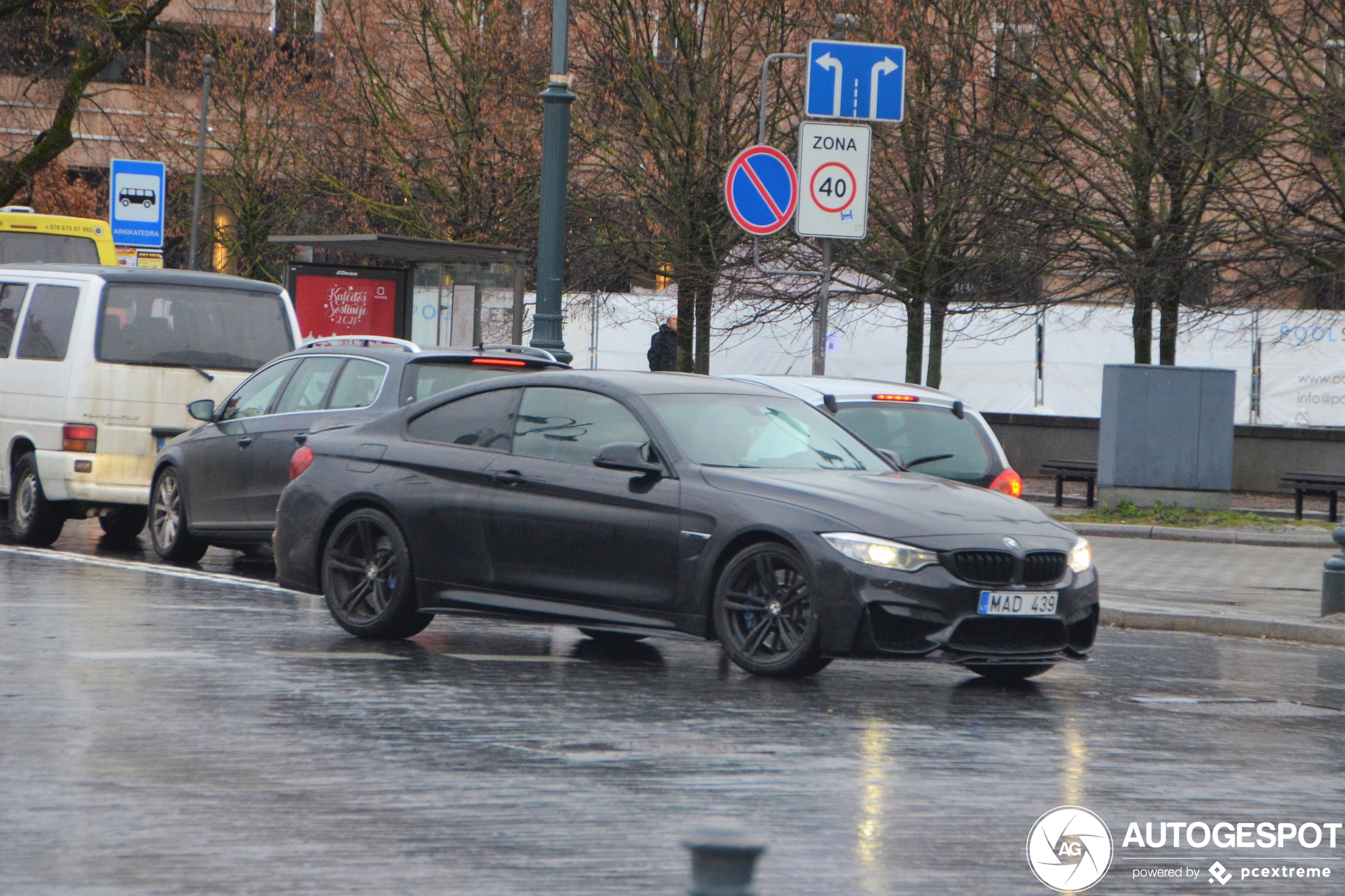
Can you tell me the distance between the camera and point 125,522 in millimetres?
15359

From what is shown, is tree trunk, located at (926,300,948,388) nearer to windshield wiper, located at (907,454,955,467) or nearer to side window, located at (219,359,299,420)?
windshield wiper, located at (907,454,955,467)

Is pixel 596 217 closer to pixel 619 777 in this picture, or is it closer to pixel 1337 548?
pixel 1337 548

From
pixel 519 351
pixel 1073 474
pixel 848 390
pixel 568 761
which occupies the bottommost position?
pixel 568 761

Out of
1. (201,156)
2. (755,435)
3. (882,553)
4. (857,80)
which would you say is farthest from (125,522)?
(201,156)

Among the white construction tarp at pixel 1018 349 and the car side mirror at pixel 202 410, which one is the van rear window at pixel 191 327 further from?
the white construction tarp at pixel 1018 349

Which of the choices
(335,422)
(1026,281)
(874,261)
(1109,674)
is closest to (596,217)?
(874,261)

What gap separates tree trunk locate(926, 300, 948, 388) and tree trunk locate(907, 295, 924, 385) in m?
0.15

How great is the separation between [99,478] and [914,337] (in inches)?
550

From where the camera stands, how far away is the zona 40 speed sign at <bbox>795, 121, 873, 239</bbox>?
46.4 ft

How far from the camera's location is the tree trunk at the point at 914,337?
995 inches

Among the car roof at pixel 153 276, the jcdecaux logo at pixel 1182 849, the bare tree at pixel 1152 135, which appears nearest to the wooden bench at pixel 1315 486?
the bare tree at pixel 1152 135

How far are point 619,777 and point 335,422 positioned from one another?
250 inches

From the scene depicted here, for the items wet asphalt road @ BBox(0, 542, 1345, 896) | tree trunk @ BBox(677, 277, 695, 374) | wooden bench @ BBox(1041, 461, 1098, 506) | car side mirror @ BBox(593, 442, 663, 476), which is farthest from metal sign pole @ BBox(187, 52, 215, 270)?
→ car side mirror @ BBox(593, 442, 663, 476)

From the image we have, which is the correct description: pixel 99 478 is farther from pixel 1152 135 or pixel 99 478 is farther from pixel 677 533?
pixel 1152 135
